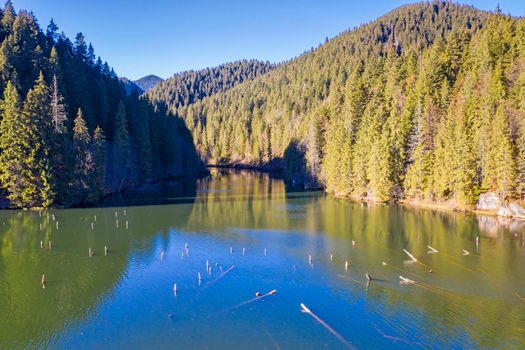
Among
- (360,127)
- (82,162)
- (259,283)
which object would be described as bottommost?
(259,283)

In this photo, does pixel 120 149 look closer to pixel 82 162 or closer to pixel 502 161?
pixel 82 162

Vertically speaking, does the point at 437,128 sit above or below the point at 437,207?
above

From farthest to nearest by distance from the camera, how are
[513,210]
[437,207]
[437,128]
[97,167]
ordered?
→ [437,128] < [97,167] < [437,207] < [513,210]

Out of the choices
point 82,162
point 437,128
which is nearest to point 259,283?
point 82,162

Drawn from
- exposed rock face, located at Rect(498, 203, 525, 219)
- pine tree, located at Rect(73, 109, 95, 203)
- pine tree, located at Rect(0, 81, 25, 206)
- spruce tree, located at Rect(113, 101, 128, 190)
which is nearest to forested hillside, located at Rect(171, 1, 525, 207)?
exposed rock face, located at Rect(498, 203, 525, 219)

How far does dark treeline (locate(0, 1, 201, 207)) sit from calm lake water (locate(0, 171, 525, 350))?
11799mm

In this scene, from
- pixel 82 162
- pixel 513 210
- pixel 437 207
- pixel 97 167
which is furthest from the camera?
pixel 97 167

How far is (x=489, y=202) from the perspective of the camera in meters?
64.9

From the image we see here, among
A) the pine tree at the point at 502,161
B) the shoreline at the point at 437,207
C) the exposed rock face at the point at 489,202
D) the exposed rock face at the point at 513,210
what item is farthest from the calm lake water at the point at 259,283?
the pine tree at the point at 502,161

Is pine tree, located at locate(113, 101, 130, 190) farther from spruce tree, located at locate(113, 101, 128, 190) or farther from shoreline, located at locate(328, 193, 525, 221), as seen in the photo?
shoreline, located at locate(328, 193, 525, 221)

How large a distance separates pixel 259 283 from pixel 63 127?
2355 inches

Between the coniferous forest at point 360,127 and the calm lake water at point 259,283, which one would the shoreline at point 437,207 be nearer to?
the coniferous forest at point 360,127

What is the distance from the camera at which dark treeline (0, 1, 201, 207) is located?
67688mm

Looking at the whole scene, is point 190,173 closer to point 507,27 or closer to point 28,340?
point 507,27
